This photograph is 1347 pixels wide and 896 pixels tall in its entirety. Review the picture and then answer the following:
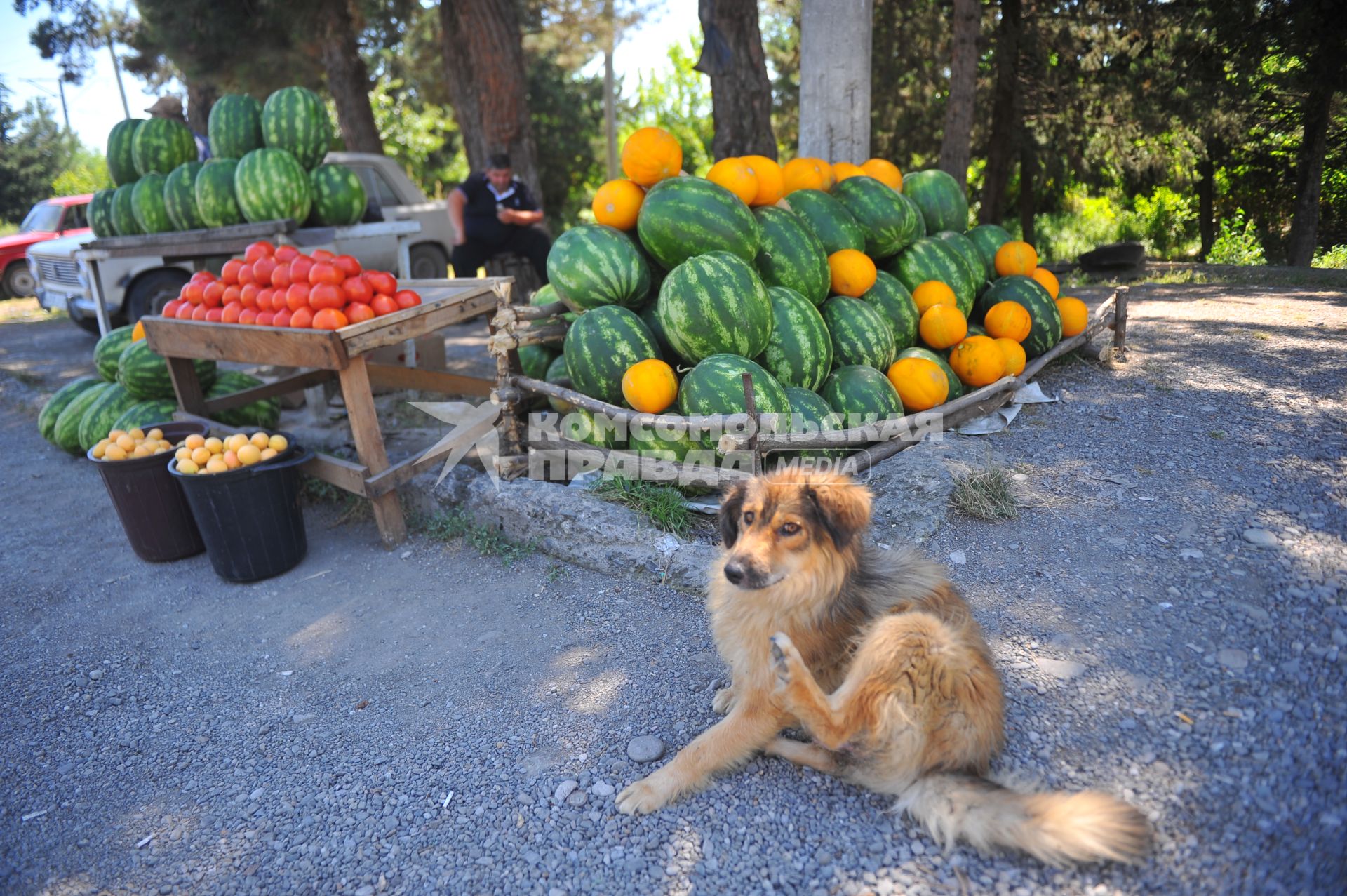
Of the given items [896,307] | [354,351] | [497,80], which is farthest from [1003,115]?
[354,351]

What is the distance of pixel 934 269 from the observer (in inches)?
216

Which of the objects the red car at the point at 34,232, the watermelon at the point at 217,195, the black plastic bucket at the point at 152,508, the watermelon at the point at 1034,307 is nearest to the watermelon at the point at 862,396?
the watermelon at the point at 1034,307

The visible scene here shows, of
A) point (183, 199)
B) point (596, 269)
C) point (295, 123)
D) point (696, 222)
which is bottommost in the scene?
point (596, 269)

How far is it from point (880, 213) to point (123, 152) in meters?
7.22

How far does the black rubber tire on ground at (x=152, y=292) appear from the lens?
30.9 feet

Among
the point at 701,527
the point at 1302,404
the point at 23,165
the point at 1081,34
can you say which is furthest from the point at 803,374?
the point at 23,165

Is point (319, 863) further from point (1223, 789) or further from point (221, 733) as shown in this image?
point (1223, 789)

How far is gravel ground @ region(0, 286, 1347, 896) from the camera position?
2289 mm

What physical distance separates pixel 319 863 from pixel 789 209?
460cm

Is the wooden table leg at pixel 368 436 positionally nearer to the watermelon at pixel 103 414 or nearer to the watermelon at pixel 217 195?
the watermelon at pixel 103 414

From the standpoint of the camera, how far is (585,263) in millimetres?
4719

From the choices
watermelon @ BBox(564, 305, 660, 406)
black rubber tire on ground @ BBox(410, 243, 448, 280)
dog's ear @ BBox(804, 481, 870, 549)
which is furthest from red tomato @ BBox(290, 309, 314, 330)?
black rubber tire on ground @ BBox(410, 243, 448, 280)

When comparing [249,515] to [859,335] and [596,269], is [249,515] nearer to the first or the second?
[596,269]

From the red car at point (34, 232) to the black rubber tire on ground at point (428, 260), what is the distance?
5.33 m
